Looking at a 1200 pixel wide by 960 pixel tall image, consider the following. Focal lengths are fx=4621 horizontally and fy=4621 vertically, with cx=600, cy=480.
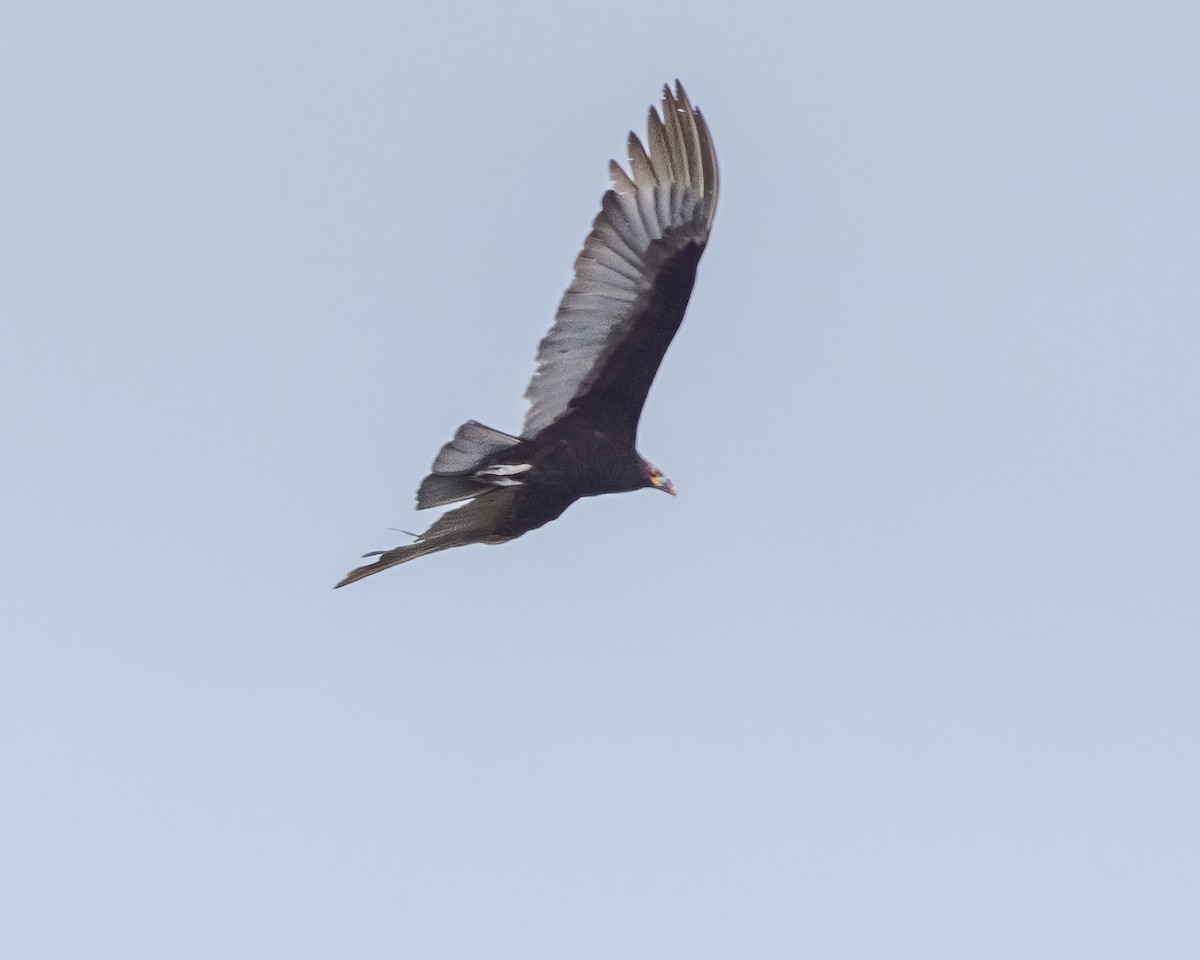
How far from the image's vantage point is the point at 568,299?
38062 millimetres

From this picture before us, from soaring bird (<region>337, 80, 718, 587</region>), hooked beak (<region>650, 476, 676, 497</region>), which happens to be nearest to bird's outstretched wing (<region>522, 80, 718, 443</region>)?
soaring bird (<region>337, 80, 718, 587</region>)

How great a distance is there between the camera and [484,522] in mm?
39000

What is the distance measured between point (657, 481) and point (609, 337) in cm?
155

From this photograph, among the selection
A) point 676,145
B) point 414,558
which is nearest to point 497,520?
point 414,558

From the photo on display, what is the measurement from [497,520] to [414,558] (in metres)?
0.79

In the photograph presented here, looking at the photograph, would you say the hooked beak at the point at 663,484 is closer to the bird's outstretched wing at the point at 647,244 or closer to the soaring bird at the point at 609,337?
the soaring bird at the point at 609,337

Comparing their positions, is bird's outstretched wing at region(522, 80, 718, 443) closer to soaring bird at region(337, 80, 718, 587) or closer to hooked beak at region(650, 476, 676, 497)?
soaring bird at region(337, 80, 718, 587)

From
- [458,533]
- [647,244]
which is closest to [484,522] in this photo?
[458,533]

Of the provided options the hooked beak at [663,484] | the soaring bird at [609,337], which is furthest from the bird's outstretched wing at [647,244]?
the hooked beak at [663,484]

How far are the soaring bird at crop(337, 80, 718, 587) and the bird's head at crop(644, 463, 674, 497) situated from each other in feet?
1.34

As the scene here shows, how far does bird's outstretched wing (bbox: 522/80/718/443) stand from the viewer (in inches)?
1497

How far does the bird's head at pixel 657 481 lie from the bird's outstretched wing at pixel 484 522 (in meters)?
0.70

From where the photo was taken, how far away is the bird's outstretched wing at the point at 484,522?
38688mm

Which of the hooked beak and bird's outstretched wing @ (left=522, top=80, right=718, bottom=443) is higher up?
bird's outstretched wing @ (left=522, top=80, right=718, bottom=443)
